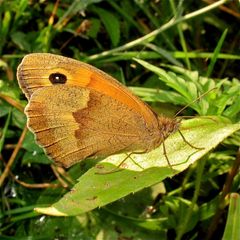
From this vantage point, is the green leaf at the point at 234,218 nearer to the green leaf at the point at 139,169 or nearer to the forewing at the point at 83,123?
the green leaf at the point at 139,169

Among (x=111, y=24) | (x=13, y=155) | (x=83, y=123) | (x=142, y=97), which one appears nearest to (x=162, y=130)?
(x=83, y=123)

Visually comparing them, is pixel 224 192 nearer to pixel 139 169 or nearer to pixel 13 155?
pixel 139 169

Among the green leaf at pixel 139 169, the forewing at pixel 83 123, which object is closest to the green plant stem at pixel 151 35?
the forewing at pixel 83 123

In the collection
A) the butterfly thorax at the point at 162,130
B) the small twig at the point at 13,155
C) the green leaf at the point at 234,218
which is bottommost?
the small twig at the point at 13,155

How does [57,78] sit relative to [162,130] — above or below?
above

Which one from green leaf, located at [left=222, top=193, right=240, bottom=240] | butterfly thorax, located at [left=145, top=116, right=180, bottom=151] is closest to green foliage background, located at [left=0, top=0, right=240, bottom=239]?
green leaf, located at [left=222, top=193, right=240, bottom=240]

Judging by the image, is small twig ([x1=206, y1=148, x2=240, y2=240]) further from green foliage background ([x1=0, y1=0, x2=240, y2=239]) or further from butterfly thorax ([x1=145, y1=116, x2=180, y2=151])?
butterfly thorax ([x1=145, y1=116, x2=180, y2=151])
